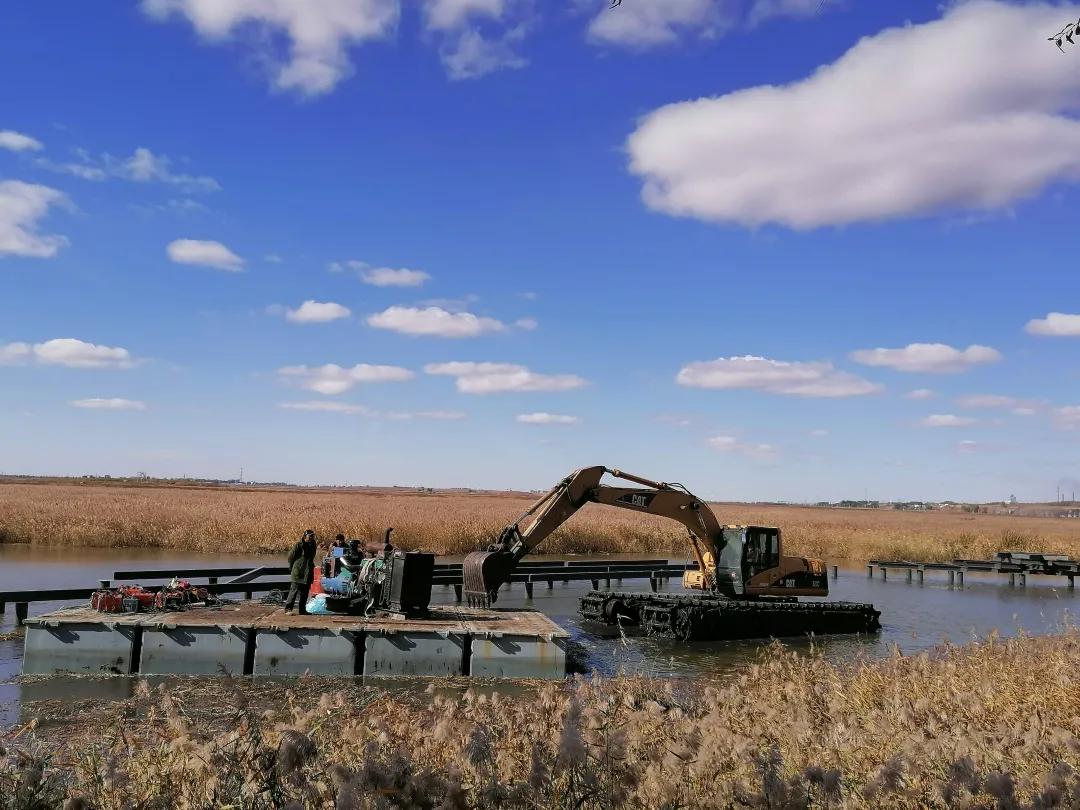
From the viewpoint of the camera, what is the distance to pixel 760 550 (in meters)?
21.2

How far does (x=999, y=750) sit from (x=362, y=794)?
358 centimetres

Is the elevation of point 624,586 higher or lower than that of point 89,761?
lower

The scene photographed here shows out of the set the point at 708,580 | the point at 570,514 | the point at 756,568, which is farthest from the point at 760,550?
the point at 570,514

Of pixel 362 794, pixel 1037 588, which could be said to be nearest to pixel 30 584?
pixel 362 794

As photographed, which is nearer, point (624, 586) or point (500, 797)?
point (500, 797)

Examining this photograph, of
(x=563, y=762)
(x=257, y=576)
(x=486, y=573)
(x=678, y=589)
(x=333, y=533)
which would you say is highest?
(x=563, y=762)

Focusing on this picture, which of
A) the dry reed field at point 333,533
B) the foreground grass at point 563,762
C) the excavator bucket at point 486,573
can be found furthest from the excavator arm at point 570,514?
the dry reed field at point 333,533

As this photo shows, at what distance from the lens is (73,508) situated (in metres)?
36.3

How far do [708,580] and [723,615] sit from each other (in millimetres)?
2262

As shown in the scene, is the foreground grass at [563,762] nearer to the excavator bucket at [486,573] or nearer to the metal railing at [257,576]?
the excavator bucket at [486,573]

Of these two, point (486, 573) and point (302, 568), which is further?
point (486, 573)

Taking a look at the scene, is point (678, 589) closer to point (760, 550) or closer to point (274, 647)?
point (760, 550)

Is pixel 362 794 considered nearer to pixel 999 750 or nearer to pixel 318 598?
pixel 999 750

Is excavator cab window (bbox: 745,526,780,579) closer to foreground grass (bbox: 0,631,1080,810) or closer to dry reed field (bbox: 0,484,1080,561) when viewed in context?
dry reed field (bbox: 0,484,1080,561)
